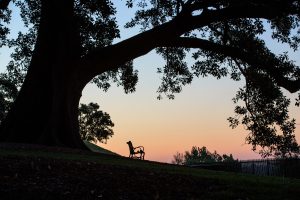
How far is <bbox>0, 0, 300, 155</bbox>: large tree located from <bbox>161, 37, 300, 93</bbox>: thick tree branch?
0.04 meters

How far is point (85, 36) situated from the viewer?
2359cm

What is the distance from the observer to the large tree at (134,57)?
64.5ft

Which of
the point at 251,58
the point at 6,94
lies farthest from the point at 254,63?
the point at 6,94

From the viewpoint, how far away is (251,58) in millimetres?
20453

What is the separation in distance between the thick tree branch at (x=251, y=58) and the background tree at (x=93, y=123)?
134 ft

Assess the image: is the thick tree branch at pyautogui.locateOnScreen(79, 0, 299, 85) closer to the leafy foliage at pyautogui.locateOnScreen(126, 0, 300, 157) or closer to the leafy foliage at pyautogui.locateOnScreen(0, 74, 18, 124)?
the leafy foliage at pyautogui.locateOnScreen(126, 0, 300, 157)

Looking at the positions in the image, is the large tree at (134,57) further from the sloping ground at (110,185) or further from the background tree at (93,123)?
the background tree at (93,123)


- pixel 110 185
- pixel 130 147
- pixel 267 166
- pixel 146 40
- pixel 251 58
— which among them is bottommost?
pixel 110 185

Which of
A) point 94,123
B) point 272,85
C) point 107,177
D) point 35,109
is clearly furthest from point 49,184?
point 94,123

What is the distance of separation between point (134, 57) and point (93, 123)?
136ft

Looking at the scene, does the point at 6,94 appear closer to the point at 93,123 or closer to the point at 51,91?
the point at 93,123

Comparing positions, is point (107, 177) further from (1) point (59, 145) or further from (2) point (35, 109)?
(2) point (35, 109)

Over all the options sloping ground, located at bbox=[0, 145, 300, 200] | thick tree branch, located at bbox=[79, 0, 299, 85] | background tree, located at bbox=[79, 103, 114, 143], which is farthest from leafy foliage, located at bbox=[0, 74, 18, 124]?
sloping ground, located at bbox=[0, 145, 300, 200]

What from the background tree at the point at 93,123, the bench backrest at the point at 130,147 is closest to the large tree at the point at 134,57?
the bench backrest at the point at 130,147
